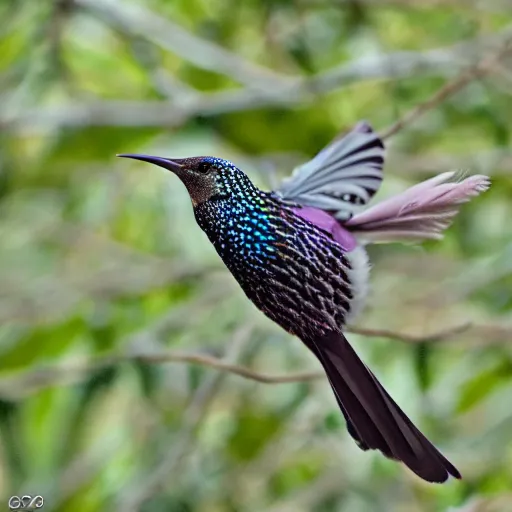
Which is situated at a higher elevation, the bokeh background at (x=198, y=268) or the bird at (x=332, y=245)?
the bird at (x=332, y=245)

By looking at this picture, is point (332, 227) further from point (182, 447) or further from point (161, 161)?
point (182, 447)

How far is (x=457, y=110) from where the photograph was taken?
4.01 feet

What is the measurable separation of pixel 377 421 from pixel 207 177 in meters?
0.11

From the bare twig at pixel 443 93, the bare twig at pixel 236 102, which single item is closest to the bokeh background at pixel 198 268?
the bare twig at pixel 236 102

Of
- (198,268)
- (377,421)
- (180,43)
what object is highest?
(377,421)

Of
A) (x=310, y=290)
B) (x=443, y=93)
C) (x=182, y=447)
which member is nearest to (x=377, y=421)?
(x=310, y=290)

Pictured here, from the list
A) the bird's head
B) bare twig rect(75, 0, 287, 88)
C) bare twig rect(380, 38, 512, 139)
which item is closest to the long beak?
the bird's head

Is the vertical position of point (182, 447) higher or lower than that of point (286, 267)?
lower

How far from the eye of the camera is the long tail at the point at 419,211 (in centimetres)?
29

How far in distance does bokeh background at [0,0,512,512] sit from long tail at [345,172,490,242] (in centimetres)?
54

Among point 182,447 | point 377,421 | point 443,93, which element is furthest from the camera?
point 182,447

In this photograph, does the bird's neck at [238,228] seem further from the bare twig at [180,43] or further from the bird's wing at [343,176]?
the bare twig at [180,43]

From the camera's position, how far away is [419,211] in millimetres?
305

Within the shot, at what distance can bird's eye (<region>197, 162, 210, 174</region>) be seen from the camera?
1.06 feet
